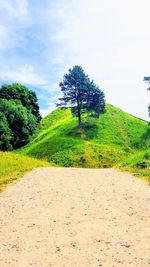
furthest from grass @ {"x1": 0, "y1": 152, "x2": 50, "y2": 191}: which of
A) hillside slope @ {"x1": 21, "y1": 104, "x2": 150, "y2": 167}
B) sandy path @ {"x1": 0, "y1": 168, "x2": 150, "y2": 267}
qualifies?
hillside slope @ {"x1": 21, "y1": 104, "x2": 150, "y2": 167}

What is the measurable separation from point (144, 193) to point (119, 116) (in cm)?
9302

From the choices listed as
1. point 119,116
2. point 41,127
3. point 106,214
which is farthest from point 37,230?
point 41,127

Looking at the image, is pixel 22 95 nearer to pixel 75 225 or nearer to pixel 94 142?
pixel 94 142

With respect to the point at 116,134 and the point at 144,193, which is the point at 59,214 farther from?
the point at 116,134

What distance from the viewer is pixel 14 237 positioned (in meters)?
12.0

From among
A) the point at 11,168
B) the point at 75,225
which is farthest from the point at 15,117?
the point at 75,225

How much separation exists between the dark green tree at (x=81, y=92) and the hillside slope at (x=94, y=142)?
19.8 ft

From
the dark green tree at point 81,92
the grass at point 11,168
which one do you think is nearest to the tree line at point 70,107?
the dark green tree at point 81,92

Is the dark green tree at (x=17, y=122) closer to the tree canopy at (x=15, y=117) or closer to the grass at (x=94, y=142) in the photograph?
the tree canopy at (x=15, y=117)

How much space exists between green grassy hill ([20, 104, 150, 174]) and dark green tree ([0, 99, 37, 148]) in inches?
114

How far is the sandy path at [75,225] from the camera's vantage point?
1017 centimetres

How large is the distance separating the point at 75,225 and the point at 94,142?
7215 cm

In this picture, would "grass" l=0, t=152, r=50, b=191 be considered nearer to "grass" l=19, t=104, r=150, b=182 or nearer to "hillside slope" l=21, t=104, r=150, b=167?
"grass" l=19, t=104, r=150, b=182

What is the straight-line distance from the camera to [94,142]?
8519 cm
